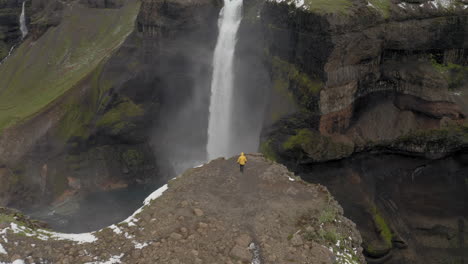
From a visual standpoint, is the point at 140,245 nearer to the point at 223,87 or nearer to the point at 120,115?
the point at 223,87

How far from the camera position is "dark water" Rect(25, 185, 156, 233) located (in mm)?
33378

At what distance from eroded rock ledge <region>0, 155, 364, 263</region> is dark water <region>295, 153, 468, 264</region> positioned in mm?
11433

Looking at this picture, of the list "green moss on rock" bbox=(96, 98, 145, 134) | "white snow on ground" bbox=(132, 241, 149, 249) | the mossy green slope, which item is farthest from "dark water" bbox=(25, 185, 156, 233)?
"white snow on ground" bbox=(132, 241, 149, 249)

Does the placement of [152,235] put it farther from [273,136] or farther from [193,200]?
[273,136]

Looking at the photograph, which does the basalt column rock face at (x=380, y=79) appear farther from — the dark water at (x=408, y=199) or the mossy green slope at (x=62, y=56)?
the mossy green slope at (x=62, y=56)

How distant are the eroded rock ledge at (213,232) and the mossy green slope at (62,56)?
36.2 metres

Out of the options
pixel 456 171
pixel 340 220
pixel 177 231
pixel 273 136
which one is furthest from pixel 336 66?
pixel 177 231

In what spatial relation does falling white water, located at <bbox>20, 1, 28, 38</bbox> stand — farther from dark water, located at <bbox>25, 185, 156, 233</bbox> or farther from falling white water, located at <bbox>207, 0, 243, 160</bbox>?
falling white water, located at <bbox>207, 0, 243, 160</bbox>

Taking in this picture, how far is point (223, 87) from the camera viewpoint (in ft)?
130

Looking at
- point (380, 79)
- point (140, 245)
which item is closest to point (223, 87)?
point (380, 79)

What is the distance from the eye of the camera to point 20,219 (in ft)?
49.2

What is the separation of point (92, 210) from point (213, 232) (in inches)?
1042

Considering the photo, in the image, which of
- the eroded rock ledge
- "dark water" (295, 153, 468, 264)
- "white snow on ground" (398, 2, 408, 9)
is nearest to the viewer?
the eroded rock ledge

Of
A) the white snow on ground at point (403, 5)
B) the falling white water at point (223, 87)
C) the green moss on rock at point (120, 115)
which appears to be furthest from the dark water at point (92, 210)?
the white snow on ground at point (403, 5)
